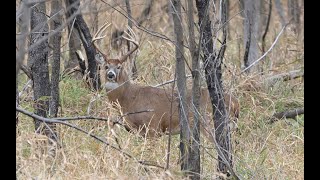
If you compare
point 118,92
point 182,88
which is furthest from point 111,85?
point 182,88

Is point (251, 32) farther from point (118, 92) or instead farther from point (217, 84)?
point (217, 84)

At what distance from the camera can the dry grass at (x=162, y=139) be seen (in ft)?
16.9

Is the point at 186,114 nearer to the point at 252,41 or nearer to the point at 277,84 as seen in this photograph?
the point at 277,84

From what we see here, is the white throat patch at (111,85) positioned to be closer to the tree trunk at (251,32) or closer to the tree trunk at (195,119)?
the tree trunk at (251,32)

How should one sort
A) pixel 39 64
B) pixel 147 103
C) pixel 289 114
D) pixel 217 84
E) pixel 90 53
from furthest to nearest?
pixel 90 53 < pixel 147 103 < pixel 289 114 < pixel 39 64 < pixel 217 84

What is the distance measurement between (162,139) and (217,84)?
149 cm

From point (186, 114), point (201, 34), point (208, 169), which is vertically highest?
point (201, 34)

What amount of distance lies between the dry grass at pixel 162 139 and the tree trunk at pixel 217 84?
0.12m

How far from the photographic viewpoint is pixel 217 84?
5.46m

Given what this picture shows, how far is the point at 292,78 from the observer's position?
29.9ft

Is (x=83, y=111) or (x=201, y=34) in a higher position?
(x=201, y=34)

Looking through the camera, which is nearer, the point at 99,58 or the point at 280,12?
the point at 99,58
